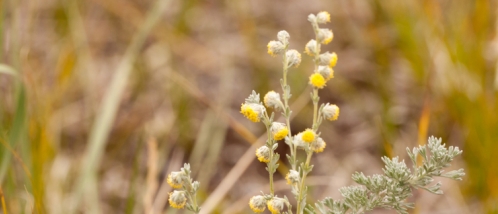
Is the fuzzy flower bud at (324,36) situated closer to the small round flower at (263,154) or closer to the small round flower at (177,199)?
the small round flower at (263,154)

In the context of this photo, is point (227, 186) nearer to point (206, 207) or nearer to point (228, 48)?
point (206, 207)

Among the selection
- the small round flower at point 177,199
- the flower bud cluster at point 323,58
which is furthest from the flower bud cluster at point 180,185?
the flower bud cluster at point 323,58

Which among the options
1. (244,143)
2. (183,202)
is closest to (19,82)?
(183,202)

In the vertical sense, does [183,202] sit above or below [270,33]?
below

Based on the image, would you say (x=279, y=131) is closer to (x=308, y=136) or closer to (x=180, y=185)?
(x=308, y=136)

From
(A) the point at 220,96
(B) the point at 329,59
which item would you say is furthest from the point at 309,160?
(A) the point at 220,96

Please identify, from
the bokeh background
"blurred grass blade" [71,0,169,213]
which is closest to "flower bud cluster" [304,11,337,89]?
the bokeh background

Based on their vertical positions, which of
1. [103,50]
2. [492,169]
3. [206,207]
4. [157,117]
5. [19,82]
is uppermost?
[103,50]

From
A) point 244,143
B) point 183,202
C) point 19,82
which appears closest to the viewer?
point 183,202
